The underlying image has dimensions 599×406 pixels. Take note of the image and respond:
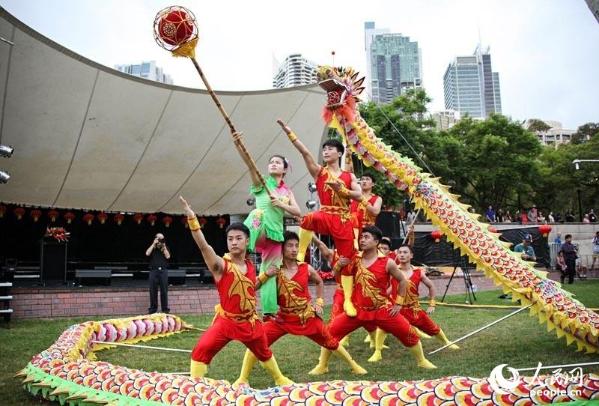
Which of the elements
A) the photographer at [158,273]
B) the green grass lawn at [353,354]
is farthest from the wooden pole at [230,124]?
the photographer at [158,273]

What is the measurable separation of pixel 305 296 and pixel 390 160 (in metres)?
2.92

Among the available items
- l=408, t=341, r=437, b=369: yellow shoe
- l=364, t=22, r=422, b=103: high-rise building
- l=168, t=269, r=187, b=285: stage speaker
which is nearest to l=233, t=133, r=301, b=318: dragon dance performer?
l=408, t=341, r=437, b=369: yellow shoe

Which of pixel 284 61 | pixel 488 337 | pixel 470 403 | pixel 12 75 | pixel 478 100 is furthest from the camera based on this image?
pixel 478 100

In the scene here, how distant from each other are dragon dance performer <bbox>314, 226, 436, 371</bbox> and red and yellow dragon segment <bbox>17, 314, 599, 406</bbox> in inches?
75.6

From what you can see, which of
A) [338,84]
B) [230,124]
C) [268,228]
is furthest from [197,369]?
[338,84]

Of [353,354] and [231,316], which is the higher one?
[231,316]

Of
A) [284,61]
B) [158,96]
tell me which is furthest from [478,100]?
[158,96]

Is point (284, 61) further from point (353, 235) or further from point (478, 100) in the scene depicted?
point (478, 100)

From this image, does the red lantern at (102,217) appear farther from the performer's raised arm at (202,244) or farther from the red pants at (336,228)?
the performer's raised arm at (202,244)

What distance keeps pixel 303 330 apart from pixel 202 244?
1456mm

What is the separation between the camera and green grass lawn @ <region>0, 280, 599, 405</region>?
498cm

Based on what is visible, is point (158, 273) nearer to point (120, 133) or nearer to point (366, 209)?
point (120, 133)

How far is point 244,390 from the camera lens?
3346mm

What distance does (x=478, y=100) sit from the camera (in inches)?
3703
